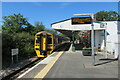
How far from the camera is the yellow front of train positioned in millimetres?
15039

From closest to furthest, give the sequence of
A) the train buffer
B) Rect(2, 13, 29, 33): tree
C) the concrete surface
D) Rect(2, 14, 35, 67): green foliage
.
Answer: the train buffer → the concrete surface → Rect(2, 14, 35, 67): green foliage → Rect(2, 13, 29, 33): tree

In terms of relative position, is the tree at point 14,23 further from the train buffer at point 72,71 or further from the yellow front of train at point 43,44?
the train buffer at point 72,71

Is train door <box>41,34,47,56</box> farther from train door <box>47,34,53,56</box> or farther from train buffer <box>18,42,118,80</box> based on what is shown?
train buffer <box>18,42,118,80</box>

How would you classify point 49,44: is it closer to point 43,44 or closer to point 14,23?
point 43,44

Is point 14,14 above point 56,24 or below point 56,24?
above

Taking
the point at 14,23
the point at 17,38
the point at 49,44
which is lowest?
the point at 49,44

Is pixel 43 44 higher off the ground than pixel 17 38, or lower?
lower

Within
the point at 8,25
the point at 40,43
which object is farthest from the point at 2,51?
the point at 8,25

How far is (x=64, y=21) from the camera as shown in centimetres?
1753

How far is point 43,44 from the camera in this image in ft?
49.6

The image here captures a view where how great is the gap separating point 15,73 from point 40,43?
20.9ft

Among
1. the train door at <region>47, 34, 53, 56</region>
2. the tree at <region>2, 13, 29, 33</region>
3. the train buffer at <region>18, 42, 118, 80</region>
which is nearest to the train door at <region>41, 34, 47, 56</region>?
the train door at <region>47, 34, 53, 56</region>

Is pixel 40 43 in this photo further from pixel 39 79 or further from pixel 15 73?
pixel 39 79

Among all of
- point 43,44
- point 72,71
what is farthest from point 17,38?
point 72,71
